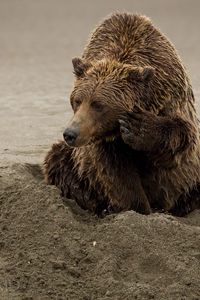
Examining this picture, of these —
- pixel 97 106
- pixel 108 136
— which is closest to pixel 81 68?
pixel 97 106

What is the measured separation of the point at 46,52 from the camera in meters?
13.8

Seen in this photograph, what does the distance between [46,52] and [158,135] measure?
833 cm

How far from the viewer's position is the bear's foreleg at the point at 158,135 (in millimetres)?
5617

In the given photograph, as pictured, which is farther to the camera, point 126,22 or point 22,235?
point 126,22

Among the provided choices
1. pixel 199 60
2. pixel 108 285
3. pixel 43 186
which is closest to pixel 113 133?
pixel 43 186

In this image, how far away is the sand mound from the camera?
4.82 metres

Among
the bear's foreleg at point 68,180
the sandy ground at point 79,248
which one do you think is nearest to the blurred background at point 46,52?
the sandy ground at point 79,248

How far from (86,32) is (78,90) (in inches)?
367

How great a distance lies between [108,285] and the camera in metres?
4.87

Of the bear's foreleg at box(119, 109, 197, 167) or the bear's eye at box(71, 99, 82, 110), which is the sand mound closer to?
the bear's foreleg at box(119, 109, 197, 167)

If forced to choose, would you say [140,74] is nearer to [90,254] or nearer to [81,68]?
[81,68]

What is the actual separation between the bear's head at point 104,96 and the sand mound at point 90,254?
56 cm

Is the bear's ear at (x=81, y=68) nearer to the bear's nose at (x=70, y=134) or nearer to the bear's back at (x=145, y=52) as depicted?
the bear's back at (x=145, y=52)

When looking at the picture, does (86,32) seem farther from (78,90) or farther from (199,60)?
(78,90)
